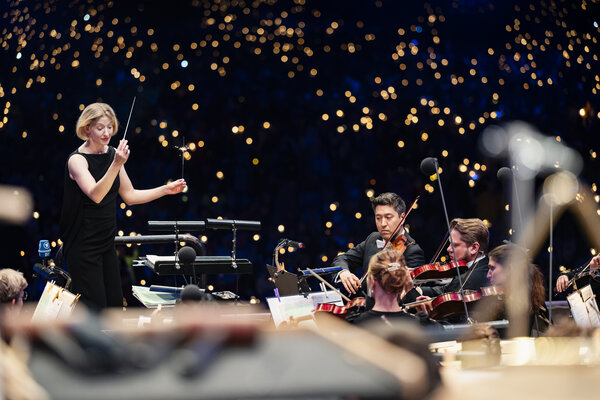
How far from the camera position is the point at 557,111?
19.0 ft

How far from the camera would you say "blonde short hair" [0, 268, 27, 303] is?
2.54m

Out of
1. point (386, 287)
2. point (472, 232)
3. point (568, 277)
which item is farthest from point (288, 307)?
point (568, 277)

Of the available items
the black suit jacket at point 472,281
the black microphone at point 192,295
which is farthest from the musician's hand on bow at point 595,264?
the black microphone at point 192,295

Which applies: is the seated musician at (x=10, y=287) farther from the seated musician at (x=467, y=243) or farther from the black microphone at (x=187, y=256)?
the seated musician at (x=467, y=243)

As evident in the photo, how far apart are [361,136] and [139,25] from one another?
2.31m

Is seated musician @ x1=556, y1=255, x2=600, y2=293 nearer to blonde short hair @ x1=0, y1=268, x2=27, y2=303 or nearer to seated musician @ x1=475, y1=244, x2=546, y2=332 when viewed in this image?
seated musician @ x1=475, y1=244, x2=546, y2=332

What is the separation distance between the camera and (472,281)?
349cm

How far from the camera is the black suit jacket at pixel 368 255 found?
4.11 m

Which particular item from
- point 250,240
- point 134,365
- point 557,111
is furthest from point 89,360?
point 557,111

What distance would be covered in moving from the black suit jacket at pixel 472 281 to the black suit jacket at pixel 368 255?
0.93 ft

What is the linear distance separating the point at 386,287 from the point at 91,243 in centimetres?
131

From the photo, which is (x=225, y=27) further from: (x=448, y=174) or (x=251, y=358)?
(x=251, y=358)

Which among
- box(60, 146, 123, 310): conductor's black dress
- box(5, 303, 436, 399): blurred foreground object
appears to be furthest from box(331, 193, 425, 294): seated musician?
box(5, 303, 436, 399): blurred foreground object

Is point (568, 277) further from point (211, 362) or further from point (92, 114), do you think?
point (211, 362)
